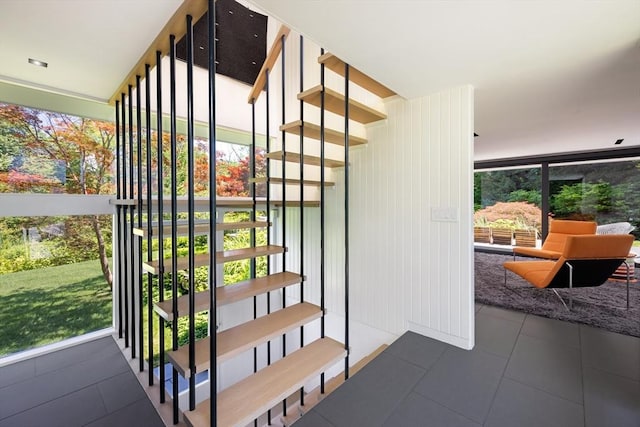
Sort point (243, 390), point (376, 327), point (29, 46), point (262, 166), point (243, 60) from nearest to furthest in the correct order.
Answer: point (243, 390) → point (29, 46) → point (376, 327) → point (243, 60) → point (262, 166)

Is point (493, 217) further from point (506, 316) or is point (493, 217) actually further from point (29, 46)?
point (29, 46)

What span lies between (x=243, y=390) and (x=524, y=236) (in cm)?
634

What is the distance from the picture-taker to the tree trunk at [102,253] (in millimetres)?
2548

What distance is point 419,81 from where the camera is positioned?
2014mm

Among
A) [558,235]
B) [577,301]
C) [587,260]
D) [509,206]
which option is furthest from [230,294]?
[509,206]

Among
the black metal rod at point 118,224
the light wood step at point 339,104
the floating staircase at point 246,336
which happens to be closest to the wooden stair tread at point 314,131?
the floating staircase at point 246,336

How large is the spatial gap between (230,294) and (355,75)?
71.3 inches

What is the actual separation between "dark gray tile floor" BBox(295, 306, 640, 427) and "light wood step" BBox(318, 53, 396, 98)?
6.89 feet

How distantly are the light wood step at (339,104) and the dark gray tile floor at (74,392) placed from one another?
223cm

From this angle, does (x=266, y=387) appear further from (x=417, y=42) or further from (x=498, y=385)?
(x=417, y=42)

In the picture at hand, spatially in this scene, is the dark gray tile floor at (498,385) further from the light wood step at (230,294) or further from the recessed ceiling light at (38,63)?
the recessed ceiling light at (38,63)

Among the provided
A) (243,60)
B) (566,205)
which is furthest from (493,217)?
(243,60)

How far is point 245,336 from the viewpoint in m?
1.56

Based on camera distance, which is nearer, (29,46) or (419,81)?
(29,46)
